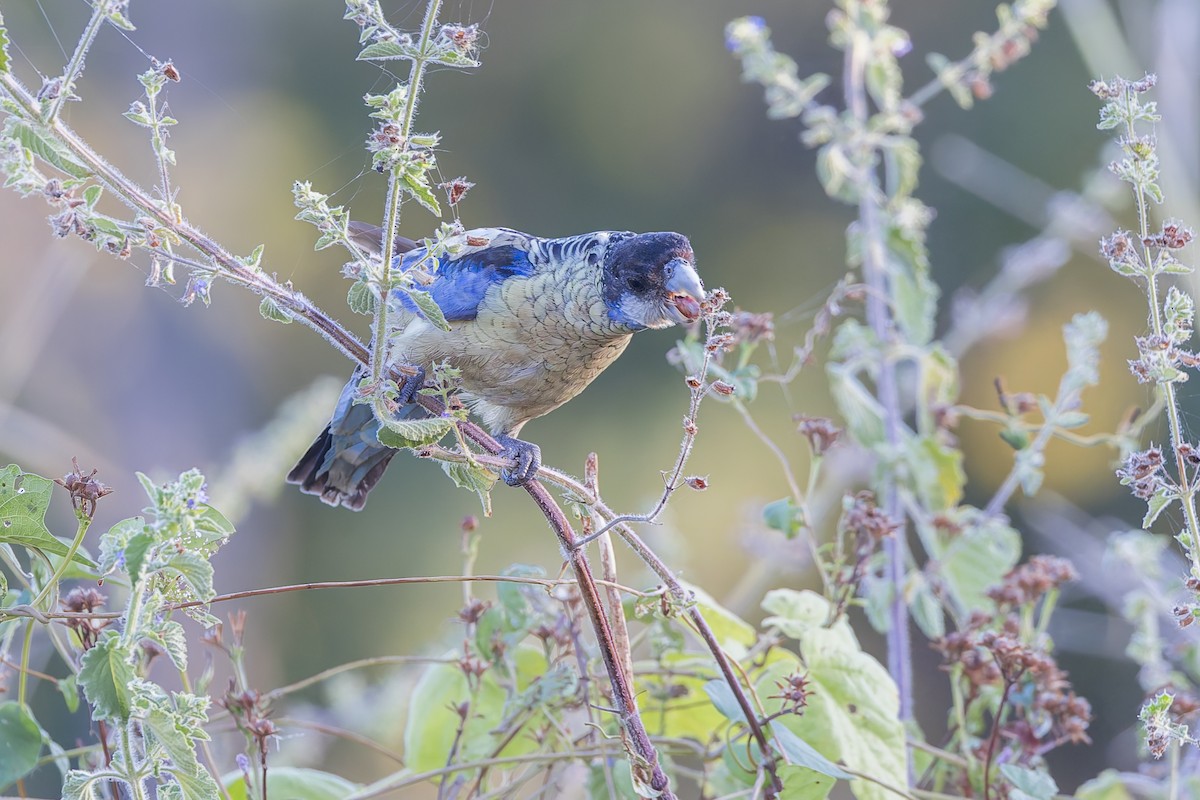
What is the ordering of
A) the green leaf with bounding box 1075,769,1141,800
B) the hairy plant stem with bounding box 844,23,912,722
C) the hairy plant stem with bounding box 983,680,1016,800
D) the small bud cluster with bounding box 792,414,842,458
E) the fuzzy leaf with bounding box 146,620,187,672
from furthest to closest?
the hairy plant stem with bounding box 844,23,912,722 < the small bud cluster with bounding box 792,414,842,458 < the green leaf with bounding box 1075,769,1141,800 < the hairy plant stem with bounding box 983,680,1016,800 < the fuzzy leaf with bounding box 146,620,187,672

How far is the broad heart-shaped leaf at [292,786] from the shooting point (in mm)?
1561

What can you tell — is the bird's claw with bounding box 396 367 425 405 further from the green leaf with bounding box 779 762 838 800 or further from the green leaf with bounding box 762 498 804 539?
the green leaf with bounding box 779 762 838 800

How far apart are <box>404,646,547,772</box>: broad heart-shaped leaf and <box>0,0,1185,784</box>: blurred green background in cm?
459

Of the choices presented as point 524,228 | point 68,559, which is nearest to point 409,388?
point 68,559

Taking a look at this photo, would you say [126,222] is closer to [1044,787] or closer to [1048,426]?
[1044,787]

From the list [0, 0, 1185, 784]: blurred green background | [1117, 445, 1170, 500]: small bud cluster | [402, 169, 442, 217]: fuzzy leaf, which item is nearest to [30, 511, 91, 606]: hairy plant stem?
[402, 169, 442, 217]: fuzzy leaf

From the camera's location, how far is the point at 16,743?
131 centimetres

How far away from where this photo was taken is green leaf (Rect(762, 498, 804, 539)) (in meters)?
1.77

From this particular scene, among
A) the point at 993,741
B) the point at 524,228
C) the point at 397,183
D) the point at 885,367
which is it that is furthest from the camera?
the point at 524,228

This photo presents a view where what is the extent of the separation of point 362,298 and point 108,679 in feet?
1.39

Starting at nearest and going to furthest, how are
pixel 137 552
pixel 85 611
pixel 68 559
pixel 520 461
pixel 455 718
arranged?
pixel 137 552 → pixel 68 559 → pixel 85 611 → pixel 455 718 → pixel 520 461

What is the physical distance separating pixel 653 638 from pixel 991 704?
54cm

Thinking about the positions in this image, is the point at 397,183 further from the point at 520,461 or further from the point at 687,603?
the point at 520,461

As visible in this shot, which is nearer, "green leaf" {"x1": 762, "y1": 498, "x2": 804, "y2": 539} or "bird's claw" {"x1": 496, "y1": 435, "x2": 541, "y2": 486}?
"bird's claw" {"x1": 496, "y1": 435, "x2": 541, "y2": 486}
